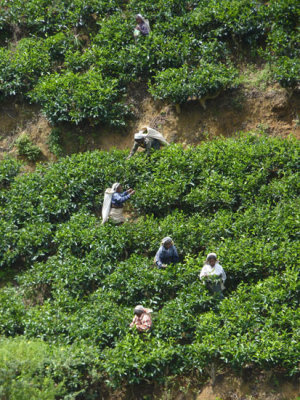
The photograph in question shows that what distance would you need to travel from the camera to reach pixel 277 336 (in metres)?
14.4

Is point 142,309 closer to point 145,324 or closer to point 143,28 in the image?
point 145,324

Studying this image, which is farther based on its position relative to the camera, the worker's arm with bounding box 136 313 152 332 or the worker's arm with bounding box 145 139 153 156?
the worker's arm with bounding box 145 139 153 156

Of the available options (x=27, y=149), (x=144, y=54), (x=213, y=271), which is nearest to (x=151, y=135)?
(x=144, y=54)

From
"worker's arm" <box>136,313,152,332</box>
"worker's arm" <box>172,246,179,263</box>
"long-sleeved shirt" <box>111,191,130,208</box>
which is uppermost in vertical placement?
"long-sleeved shirt" <box>111,191,130,208</box>

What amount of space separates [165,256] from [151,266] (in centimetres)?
48

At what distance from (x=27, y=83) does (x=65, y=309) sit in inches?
301

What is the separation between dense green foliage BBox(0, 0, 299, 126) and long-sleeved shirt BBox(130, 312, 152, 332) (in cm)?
647

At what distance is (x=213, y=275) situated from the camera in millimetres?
15430

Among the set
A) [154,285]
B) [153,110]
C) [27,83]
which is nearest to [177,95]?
[153,110]

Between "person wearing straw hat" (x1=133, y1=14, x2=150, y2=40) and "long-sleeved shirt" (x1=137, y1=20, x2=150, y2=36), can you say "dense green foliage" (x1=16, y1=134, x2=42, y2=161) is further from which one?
"long-sleeved shirt" (x1=137, y1=20, x2=150, y2=36)

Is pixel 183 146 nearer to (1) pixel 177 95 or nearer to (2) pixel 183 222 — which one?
(1) pixel 177 95

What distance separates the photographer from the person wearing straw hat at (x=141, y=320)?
15.0 m

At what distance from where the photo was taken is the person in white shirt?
1544 cm

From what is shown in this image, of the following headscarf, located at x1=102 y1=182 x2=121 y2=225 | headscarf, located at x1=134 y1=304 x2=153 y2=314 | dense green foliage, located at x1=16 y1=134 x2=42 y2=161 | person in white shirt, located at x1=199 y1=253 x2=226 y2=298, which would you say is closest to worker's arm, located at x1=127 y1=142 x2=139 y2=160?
headscarf, located at x1=102 y1=182 x2=121 y2=225
